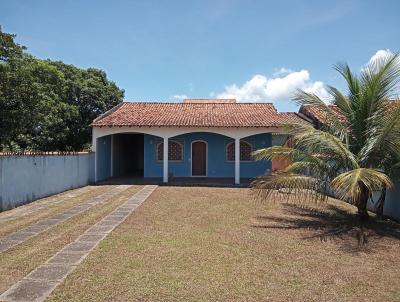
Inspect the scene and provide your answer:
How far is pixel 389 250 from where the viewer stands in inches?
298

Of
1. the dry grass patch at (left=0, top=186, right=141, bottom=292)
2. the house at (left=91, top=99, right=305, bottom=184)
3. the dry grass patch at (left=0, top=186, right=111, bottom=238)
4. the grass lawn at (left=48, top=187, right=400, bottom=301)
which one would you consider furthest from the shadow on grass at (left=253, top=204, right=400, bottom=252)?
the house at (left=91, top=99, right=305, bottom=184)

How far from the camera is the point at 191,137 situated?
22172 mm

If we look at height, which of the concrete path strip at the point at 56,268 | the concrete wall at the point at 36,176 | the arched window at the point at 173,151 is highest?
the arched window at the point at 173,151

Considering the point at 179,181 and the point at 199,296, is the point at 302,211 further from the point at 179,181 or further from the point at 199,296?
the point at 179,181

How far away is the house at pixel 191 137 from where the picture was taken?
1973cm

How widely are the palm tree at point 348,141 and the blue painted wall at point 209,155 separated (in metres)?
11.6

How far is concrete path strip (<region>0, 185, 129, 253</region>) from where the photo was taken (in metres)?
7.62

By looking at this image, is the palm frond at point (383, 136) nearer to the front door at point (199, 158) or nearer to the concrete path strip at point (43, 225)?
the concrete path strip at point (43, 225)

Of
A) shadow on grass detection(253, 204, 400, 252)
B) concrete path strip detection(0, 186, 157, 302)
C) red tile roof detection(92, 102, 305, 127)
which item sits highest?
red tile roof detection(92, 102, 305, 127)

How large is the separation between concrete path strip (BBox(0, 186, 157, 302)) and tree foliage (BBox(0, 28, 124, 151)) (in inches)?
272

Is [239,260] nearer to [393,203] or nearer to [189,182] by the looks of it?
[393,203]

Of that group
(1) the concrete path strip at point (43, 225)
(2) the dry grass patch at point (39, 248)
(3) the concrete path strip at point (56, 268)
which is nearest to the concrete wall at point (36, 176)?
(1) the concrete path strip at point (43, 225)

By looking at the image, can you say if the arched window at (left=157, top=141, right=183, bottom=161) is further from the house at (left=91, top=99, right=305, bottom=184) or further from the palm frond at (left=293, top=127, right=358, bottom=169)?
the palm frond at (left=293, top=127, right=358, bottom=169)

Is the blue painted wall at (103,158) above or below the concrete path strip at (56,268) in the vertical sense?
above
